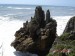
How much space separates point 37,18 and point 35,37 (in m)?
2.71

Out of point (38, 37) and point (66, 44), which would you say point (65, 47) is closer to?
point (66, 44)

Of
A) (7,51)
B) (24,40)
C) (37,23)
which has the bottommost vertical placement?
(7,51)

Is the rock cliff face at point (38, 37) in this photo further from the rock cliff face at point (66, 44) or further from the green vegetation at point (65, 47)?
the green vegetation at point (65, 47)

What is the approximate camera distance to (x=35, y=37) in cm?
2889

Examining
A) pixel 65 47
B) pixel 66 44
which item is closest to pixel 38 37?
pixel 66 44

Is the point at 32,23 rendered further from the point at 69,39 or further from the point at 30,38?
the point at 69,39

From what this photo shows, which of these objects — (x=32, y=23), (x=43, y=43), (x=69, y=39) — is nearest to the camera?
(x=69, y=39)

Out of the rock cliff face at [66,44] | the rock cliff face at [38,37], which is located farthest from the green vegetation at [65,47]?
the rock cliff face at [38,37]

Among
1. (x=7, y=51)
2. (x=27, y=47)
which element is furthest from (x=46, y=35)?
(x=7, y=51)

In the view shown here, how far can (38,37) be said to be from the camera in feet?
92.7

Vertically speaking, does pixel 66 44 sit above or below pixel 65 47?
below

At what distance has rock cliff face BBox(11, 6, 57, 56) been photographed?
90.8ft

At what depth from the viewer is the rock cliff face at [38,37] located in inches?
1089

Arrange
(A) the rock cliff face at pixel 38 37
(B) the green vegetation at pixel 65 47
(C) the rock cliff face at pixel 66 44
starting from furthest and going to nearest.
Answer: (A) the rock cliff face at pixel 38 37 < (C) the rock cliff face at pixel 66 44 < (B) the green vegetation at pixel 65 47
